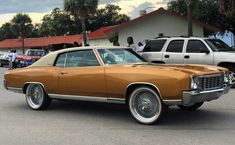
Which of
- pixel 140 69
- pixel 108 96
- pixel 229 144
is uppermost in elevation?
pixel 140 69

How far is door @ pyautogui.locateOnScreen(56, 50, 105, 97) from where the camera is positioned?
892 cm

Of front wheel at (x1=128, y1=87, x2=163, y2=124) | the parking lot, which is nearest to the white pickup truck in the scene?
the parking lot

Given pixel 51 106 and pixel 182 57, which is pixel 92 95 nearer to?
pixel 51 106

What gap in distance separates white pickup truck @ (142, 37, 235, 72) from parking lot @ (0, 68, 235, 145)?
151 inches

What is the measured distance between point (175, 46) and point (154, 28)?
14.6m

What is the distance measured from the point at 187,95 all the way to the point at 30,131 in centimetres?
280

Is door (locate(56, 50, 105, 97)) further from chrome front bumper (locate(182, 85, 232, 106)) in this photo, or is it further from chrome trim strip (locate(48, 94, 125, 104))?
chrome front bumper (locate(182, 85, 232, 106))

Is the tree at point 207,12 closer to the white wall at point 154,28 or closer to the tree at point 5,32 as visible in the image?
the white wall at point 154,28

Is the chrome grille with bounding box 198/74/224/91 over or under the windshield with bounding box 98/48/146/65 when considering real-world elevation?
under

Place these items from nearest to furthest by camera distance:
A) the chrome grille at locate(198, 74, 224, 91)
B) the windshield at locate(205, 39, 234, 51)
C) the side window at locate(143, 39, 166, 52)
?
1. the chrome grille at locate(198, 74, 224, 91)
2. the windshield at locate(205, 39, 234, 51)
3. the side window at locate(143, 39, 166, 52)

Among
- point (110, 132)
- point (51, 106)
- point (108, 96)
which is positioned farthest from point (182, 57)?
point (110, 132)

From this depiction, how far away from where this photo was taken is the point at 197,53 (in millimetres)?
14914

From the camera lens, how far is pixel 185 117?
29.8 feet

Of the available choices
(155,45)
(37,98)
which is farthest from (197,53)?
(37,98)
